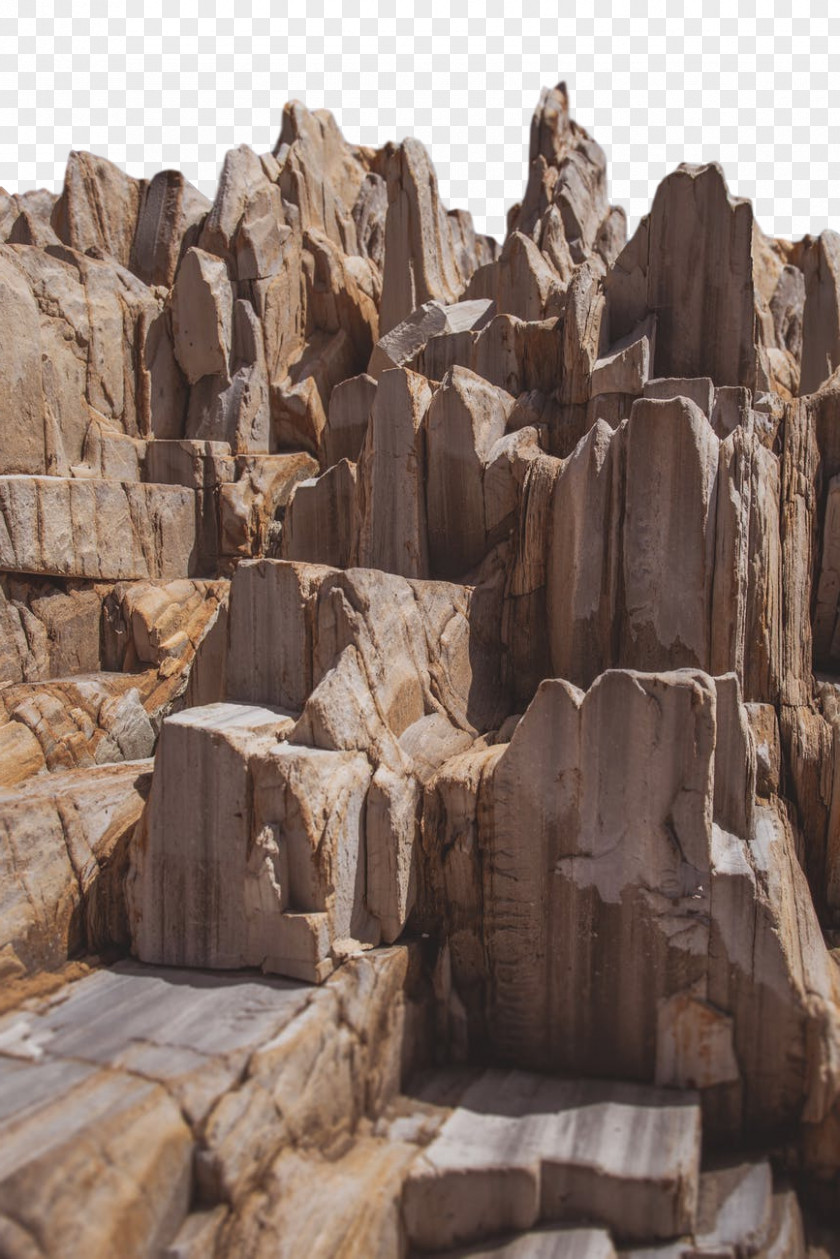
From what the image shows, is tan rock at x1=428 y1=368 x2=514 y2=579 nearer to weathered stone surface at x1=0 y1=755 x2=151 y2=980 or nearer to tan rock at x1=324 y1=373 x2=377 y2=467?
tan rock at x1=324 y1=373 x2=377 y2=467

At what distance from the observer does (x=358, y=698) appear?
747 cm

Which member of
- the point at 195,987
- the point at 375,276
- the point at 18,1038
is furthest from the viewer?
the point at 375,276

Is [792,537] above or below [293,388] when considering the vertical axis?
below

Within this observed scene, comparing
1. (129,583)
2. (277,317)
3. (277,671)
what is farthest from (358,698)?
(277,317)

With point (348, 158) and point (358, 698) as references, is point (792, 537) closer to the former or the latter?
point (358, 698)

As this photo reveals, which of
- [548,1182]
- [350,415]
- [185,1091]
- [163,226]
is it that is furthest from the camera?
[163,226]

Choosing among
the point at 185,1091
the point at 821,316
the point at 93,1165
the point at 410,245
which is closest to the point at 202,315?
the point at 410,245

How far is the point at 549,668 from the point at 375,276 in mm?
12957

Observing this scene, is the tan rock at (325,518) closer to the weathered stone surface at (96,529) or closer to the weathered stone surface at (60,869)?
the weathered stone surface at (96,529)

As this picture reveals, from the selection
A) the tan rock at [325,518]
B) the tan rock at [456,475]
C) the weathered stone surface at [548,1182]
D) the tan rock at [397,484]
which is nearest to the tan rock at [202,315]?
the tan rock at [325,518]

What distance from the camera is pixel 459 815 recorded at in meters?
7.19

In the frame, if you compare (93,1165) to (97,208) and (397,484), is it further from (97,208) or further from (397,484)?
(97,208)

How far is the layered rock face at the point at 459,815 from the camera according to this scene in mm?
5527

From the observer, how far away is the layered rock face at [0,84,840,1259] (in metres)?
5.53
